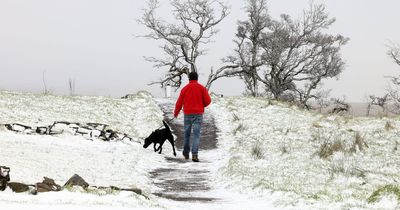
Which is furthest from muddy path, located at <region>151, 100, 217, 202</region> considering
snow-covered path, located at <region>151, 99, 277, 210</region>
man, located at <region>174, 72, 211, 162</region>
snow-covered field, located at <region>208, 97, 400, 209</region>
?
man, located at <region>174, 72, 211, 162</region>

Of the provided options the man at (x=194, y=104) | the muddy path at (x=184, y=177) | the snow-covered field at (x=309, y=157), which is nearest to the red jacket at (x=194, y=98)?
the man at (x=194, y=104)

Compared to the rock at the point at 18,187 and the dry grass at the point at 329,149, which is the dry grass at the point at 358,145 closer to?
the dry grass at the point at 329,149

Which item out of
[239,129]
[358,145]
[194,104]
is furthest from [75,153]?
[239,129]

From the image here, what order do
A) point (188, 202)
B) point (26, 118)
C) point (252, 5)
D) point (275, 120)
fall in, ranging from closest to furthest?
point (188, 202), point (26, 118), point (275, 120), point (252, 5)

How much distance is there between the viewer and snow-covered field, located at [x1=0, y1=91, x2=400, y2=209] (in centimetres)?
742

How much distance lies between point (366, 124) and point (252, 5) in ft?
92.7

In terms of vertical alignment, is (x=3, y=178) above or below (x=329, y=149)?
above

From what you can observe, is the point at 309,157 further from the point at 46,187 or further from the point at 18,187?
the point at 18,187

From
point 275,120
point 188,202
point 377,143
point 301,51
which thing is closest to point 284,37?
point 301,51

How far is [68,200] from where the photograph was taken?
6.34 metres

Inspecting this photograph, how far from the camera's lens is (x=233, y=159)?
12.6m

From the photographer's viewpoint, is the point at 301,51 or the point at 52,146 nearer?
the point at 52,146

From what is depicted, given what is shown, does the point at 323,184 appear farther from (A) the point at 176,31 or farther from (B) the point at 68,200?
(A) the point at 176,31

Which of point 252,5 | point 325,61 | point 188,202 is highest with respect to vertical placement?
point 252,5
